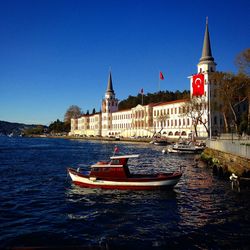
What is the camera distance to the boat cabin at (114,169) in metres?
26.7

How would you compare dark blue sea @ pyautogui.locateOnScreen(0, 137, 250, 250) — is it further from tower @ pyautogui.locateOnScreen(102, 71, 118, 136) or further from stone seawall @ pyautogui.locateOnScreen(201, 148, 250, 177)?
tower @ pyautogui.locateOnScreen(102, 71, 118, 136)

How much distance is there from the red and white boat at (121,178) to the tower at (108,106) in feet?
489

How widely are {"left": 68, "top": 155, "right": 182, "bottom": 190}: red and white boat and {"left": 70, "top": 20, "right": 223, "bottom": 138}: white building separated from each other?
50.7 meters

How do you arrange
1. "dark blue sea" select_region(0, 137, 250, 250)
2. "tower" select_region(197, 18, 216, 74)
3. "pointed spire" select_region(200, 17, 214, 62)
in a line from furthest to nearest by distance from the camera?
"tower" select_region(197, 18, 216, 74)
"pointed spire" select_region(200, 17, 214, 62)
"dark blue sea" select_region(0, 137, 250, 250)

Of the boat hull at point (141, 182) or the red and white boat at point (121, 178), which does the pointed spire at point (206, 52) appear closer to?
the red and white boat at point (121, 178)

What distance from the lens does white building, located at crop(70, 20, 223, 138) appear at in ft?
337

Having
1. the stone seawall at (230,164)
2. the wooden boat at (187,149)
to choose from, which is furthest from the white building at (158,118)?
the stone seawall at (230,164)

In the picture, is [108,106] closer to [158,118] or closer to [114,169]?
[158,118]

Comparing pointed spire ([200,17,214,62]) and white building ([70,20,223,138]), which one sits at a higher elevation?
pointed spire ([200,17,214,62])

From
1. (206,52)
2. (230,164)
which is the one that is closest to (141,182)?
(230,164)

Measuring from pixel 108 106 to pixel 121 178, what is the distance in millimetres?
151838

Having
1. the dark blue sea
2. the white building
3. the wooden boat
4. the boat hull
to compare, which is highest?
the white building

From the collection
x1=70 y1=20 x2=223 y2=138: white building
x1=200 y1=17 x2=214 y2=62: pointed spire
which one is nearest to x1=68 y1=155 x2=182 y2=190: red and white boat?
x1=70 y1=20 x2=223 y2=138: white building

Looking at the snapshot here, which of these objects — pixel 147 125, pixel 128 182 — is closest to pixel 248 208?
pixel 128 182
